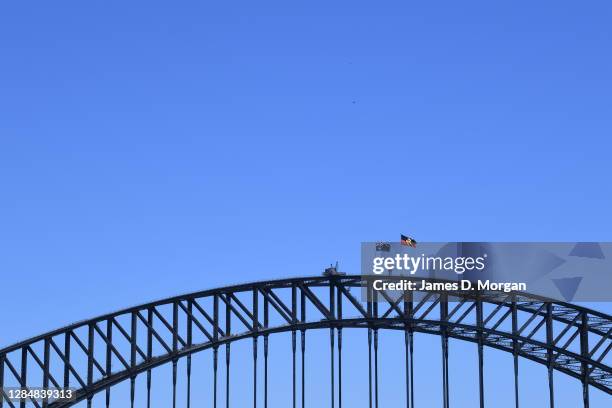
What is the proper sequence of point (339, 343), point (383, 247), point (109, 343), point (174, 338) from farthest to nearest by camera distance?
point (339, 343)
point (174, 338)
point (109, 343)
point (383, 247)

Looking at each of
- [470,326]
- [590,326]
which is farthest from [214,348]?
[590,326]

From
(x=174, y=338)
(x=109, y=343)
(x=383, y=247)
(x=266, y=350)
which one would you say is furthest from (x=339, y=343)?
(x=109, y=343)

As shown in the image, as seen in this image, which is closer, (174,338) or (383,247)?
(383,247)

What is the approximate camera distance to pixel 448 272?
8162cm

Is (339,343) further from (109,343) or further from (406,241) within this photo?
(109,343)

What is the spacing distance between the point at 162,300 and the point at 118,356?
11.5 ft

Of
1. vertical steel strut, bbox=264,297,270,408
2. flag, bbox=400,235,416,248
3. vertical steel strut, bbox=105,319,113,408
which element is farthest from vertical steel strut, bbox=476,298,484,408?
vertical steel strut, bbox=105,319,113,408

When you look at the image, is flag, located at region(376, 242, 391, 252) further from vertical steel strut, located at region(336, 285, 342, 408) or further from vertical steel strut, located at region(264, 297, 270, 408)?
Result: vertical steel strut, located at region(264, 297, 270, 408)

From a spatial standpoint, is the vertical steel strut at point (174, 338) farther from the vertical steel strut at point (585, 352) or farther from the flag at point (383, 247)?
the vertical steel strut at point (585, 352)

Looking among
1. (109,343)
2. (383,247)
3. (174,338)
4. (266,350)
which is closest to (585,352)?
(383,247)

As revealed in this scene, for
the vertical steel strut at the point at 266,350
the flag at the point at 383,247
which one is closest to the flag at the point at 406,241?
the flag at the point at 383,247

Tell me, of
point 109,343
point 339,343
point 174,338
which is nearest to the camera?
point 109,343

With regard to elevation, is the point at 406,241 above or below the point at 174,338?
above

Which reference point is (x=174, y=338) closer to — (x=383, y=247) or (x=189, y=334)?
(x=189, y=334)
